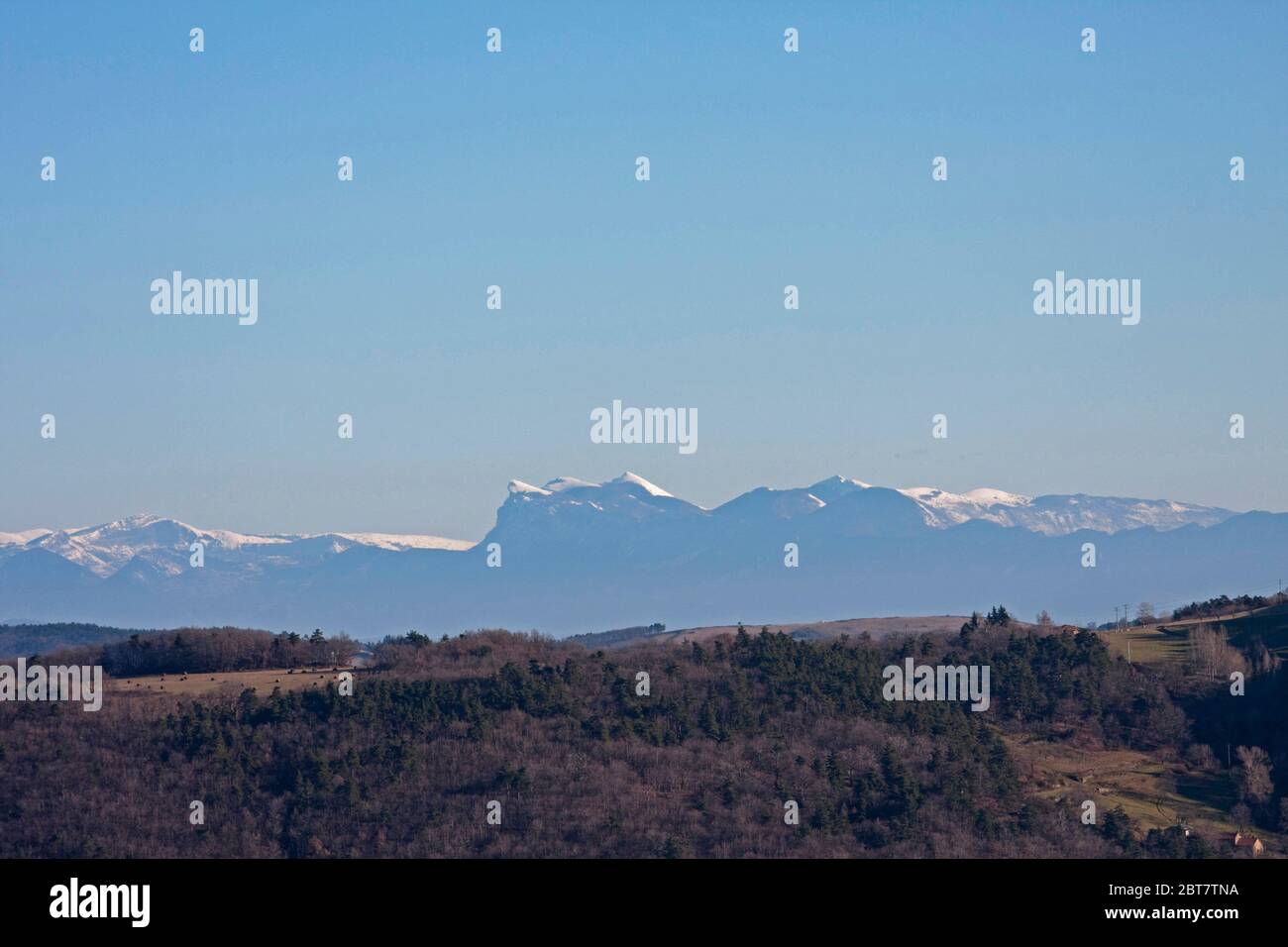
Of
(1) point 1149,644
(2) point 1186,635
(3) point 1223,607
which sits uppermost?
(3) point 1223,607

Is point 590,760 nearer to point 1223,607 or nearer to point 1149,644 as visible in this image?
point 1149,644

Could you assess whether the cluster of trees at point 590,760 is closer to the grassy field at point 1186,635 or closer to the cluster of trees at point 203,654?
the grassy field at point 1186,635

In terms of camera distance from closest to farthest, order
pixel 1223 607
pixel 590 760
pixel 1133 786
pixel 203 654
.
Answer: pixel 1133 786
pixel 590 760
pixel 203 654
pixel 1223 607

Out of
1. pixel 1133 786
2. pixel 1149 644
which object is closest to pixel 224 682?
pixel 1133 786

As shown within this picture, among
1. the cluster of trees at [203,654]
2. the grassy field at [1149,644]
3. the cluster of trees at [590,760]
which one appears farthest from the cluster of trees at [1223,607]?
the cluster of trees at [203,654]
